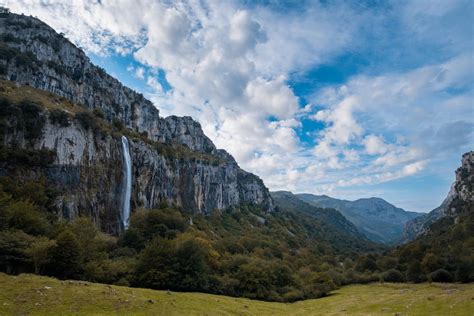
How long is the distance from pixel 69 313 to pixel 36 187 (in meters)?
52.4

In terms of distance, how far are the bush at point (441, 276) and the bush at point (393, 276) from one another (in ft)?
35.9

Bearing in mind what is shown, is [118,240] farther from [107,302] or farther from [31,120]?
[107,302]

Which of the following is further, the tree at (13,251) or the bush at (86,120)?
the bush at (86,120)

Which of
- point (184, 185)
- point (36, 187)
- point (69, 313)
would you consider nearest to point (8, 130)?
point (36, 187)

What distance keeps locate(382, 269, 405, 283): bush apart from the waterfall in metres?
77.1

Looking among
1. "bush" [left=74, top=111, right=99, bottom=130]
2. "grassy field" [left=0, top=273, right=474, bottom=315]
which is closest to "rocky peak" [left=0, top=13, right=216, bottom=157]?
"bush" [left=74, top=111, right=99, bottom=130]

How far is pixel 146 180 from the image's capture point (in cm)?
12069

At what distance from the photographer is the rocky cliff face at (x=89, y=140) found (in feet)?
274

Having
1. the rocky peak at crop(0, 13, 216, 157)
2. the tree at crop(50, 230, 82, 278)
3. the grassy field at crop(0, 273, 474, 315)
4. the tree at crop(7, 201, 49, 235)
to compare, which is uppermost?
the rocky peak at crop(0, 13, 216, 157)

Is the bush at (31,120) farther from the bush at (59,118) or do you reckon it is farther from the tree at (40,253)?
the tree at (40,253)

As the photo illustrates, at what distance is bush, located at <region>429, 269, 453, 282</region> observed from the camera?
74750 mm

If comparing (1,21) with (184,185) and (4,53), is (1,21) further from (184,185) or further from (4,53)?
(184,185)

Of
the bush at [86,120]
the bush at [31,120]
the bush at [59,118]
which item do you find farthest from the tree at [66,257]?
the bush at [86,120]

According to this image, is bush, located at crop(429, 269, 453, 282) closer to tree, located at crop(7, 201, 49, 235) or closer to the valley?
the valley
